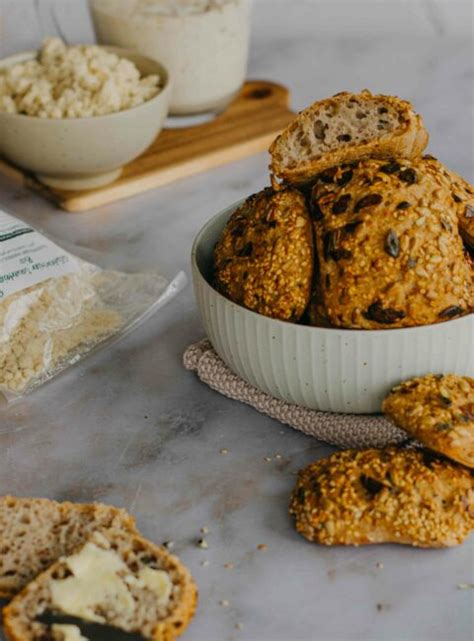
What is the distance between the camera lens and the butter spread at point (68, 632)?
870 mm

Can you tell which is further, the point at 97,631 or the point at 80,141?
the point at 80,141

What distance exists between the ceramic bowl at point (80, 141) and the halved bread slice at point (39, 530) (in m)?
0.87

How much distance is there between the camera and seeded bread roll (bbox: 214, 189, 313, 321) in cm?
110

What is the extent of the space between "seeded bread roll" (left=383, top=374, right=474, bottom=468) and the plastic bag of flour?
20.7 inches

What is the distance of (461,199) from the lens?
1137 mm

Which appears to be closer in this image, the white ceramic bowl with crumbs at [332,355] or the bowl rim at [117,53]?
the white ceramic bowl with crumbs at [332,355]

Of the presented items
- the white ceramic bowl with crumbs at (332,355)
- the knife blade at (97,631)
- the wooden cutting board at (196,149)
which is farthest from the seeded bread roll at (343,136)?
the wooden cutting board at (196,149)

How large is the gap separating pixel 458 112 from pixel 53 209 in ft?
3.33

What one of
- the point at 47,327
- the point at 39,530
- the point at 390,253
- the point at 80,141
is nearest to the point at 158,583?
the point at 39,530

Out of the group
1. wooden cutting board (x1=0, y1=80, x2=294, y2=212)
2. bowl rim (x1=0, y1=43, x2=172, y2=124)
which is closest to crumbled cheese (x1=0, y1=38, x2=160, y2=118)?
bowl rim (x1=0, y1=43, x2=172, y2=124)

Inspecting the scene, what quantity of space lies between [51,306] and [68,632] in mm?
635

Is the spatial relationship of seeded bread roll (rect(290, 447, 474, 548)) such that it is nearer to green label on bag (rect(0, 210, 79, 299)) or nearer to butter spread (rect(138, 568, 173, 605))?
butter spread (rect(138, 568, 173, 605))

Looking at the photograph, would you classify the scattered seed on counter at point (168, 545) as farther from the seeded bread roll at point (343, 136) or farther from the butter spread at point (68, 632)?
the seeded bread roll at point (343, 136)

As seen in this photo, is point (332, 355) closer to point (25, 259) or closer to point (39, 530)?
point (39, 530)
